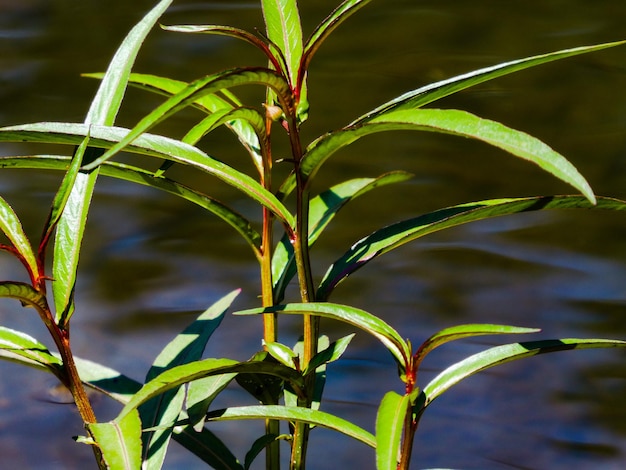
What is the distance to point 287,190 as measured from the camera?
29.0 inches

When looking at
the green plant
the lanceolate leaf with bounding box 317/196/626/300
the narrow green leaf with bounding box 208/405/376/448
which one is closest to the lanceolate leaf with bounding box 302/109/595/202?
the green plant

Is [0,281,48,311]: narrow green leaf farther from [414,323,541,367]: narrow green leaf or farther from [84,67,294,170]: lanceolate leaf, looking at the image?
[414,323,541,367]: narrow green leaf

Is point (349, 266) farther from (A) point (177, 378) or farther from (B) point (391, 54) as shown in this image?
(B) point (391, 54)

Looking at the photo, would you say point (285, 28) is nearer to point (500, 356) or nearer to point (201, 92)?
point (201, 92)

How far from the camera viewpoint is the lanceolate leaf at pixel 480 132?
471 millimetres

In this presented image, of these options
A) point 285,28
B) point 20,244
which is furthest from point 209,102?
point 20,244

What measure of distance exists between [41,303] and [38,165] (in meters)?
0.13

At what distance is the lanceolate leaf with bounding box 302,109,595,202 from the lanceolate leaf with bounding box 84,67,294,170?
0.06m

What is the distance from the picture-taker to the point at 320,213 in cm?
85

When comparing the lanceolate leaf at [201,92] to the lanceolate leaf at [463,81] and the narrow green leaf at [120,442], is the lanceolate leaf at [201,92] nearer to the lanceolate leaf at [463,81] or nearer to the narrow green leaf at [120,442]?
the lanceolate leaf at [463,81]

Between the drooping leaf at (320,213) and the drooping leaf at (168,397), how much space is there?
88mm

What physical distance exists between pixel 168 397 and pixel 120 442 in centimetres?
17

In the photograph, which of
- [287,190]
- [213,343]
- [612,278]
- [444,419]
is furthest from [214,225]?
[287,190]

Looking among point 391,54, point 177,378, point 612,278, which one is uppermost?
point 391,54
